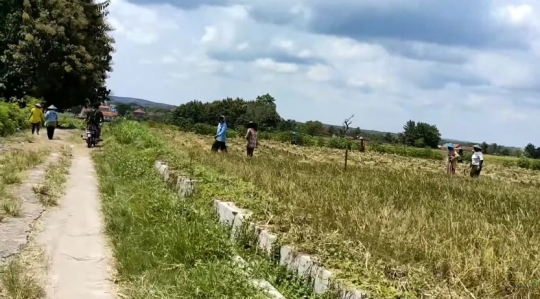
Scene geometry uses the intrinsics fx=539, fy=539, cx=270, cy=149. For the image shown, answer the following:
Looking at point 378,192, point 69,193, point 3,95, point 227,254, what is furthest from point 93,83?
point 227,254

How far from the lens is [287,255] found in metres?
4.77

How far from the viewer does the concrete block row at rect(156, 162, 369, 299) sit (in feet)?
12.8

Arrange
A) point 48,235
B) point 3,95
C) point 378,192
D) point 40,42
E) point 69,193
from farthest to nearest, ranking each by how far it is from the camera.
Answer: point 3,95, point 40,42, point 69,193, point 378,192, point 48,235

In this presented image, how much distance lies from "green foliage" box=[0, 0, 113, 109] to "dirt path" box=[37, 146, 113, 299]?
815 inches

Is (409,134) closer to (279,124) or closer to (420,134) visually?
(420,134)

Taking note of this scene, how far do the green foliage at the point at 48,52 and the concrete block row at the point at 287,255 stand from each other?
2357 cm

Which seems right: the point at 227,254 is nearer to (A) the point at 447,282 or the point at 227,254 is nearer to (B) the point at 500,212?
(A) the point at 447,282

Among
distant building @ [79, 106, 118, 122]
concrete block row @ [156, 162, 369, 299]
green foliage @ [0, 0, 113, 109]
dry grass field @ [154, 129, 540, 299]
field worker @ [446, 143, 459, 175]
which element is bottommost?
distant building @ [79, 106, 118, 122]

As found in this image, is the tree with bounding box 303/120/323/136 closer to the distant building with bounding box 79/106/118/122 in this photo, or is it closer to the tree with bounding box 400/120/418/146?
the tree with bounding box 400/120/418/146

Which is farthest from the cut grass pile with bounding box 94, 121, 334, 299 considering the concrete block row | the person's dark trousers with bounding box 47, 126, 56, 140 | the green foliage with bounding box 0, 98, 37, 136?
the person's dark trousers with bounding box 47, 126, 56, 140

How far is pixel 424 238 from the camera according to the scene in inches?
184

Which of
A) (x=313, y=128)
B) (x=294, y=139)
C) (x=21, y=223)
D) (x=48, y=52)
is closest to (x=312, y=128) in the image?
(x=313, y=128)

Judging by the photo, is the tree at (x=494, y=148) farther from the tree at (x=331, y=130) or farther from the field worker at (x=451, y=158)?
the field worker at (x=451, y=158)

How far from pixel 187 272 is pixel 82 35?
27746 mm
